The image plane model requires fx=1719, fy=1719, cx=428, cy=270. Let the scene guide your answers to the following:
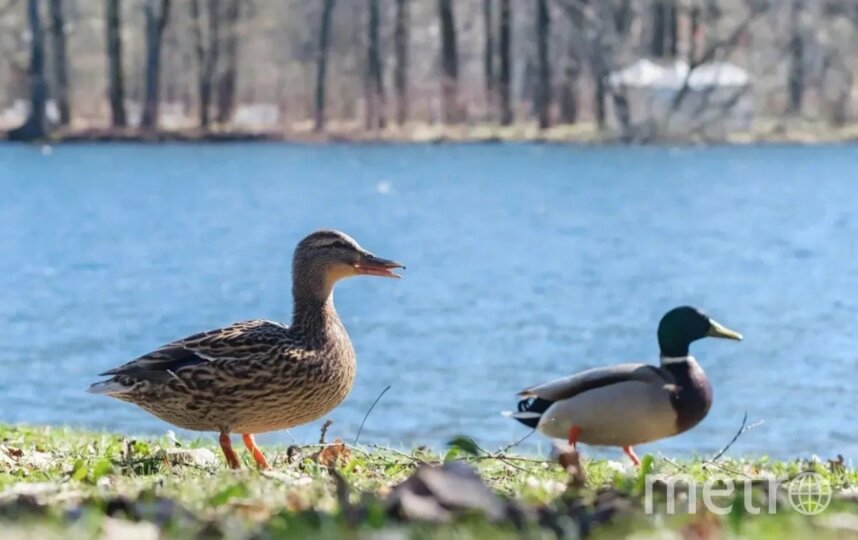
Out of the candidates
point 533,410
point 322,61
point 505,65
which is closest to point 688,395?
point 533,410

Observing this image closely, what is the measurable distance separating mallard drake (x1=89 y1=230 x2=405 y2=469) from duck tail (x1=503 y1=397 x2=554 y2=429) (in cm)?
169

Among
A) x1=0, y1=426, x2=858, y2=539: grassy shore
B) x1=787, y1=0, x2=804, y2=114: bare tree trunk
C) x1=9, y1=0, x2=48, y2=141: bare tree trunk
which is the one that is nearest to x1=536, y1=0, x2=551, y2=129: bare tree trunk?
x1=787, y1=0, x2=804, y2=114: bare tree trunk

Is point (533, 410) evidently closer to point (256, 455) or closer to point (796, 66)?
point (256, 455)

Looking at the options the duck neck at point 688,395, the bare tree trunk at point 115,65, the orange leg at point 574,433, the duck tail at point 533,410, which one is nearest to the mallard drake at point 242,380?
the orange leg at point 574,433

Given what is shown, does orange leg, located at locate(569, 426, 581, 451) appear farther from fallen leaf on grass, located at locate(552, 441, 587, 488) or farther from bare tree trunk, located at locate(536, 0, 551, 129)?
bare tree trunk, located at locate(536, 0, 551, 129)

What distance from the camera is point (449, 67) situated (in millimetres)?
63938

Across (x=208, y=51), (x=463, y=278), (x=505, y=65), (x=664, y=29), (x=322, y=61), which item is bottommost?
(x=505, y=65)

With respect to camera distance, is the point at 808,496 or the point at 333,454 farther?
the point at 333,454

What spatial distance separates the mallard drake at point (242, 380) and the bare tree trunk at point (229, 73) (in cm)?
5751

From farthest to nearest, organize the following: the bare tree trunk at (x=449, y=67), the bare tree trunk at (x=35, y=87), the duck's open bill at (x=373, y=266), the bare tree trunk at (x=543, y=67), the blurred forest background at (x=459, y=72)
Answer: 1. the bare tree trunk at (x=449, y=67)
2. the bare tree trunk at (x=543, y=67)
3. the blurred forest background at (x=459, y=72)
4. the bare tree trunk at (x=35, y=87)
5. the duck's open bill at (x=373, y=266)

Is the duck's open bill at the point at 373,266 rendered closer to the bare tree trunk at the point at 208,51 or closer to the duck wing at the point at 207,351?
the duck wing at the point at 207,351

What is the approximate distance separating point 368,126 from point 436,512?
58.5m

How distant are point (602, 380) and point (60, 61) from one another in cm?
5609

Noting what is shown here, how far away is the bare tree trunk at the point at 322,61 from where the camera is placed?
63.2 metres
